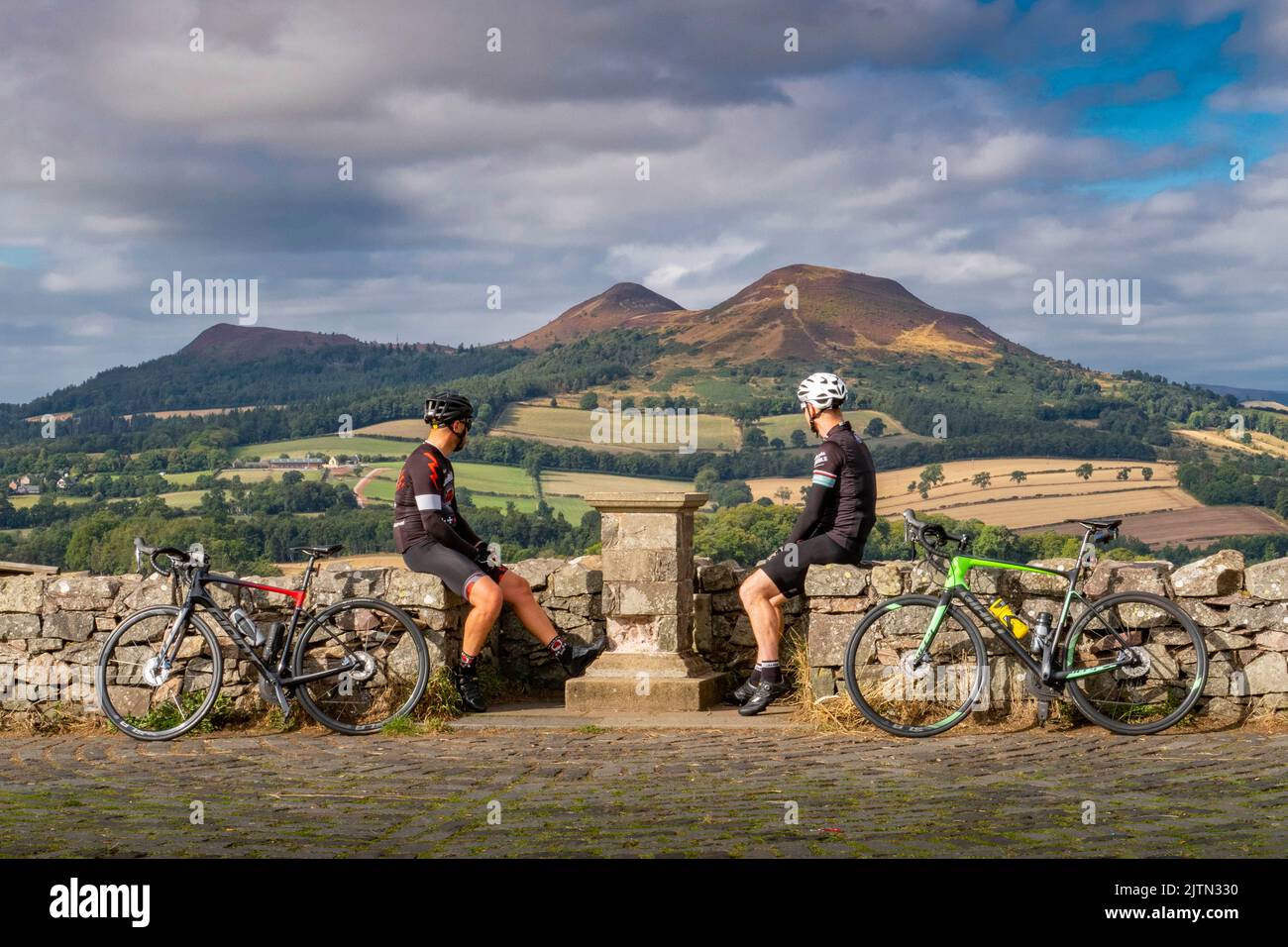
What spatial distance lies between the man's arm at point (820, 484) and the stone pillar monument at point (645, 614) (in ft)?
2.71

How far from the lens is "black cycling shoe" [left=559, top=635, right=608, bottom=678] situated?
888cm

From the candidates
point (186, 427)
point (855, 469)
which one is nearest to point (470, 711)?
point (855, 469)

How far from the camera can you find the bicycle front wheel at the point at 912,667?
26.1 ft

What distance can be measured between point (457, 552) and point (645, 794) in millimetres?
2920

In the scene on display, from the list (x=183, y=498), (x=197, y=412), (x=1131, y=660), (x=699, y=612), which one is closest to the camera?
(x=1131, y=660)

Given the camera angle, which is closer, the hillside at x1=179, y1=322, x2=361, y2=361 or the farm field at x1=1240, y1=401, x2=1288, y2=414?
the farm field at x1=1240, y1=401, x2=1288, y2=414

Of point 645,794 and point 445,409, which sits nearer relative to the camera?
point 645,794

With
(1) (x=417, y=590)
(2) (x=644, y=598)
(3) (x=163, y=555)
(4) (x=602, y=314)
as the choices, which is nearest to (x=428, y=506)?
(1) (x=417, y=590)

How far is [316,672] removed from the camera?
27.5ft

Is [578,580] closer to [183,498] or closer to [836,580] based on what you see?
[836,580]

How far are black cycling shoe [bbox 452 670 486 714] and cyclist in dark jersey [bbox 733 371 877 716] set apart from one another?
1.62 meters

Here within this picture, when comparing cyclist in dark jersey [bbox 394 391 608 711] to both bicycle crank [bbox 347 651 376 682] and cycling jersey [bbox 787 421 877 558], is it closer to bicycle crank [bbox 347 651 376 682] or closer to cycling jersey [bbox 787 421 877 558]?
bicycle crank [bbox 347 651 376 682]

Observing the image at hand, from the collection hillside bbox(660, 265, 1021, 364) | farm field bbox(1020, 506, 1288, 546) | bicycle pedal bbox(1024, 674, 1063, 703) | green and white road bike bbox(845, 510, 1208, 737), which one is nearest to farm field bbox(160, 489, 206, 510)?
farm field bbox(1020, 506, 1288, 546)

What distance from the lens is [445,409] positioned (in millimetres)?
8836
